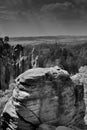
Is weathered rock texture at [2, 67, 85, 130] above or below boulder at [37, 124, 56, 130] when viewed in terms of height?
above

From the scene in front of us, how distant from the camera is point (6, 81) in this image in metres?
76.8

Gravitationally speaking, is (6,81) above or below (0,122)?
below

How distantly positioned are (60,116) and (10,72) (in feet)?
201

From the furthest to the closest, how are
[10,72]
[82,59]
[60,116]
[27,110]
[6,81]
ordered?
[82,59], [10,72], [6,81], [60,116], [27,110]

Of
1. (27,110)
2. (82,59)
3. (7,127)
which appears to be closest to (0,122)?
(7,127)

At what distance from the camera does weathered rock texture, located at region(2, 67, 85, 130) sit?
21.8 metres

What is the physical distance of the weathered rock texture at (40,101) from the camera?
21797 millimetres

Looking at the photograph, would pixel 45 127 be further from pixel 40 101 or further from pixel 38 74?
pixel 38 74

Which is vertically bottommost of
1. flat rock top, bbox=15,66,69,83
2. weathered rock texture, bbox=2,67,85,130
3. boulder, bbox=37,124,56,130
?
boulder, bbox=37,124,56,130

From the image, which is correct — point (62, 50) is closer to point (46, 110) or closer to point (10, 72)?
point (10, 72)

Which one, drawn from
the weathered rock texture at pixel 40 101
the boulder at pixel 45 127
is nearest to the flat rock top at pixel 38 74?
the weathered rock texture at pixel 40 101

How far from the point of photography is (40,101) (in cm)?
2197

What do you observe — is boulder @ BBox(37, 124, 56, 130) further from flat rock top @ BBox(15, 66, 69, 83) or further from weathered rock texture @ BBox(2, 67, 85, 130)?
flat rock top @ BBox(15, 66, 69, 83)

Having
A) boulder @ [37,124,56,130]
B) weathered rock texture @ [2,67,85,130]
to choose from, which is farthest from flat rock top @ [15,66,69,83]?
boulder @ [37,124,56,130]
